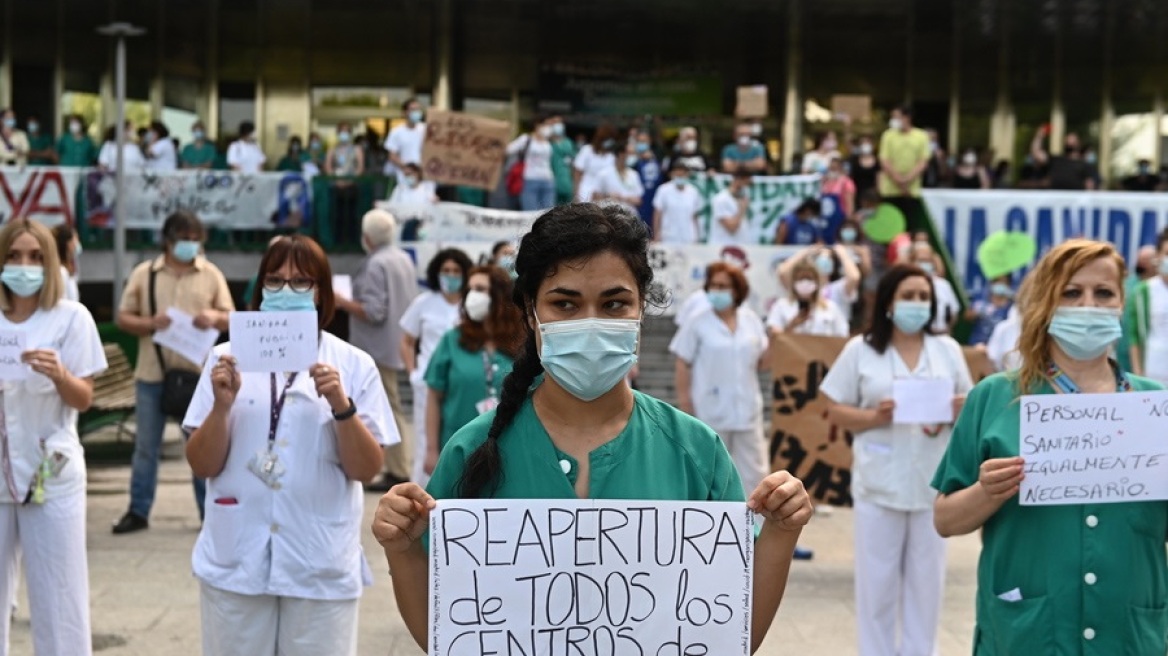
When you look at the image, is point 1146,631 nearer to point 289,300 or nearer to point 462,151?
point 289,300

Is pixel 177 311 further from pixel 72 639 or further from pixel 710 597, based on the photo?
pixel 710 597

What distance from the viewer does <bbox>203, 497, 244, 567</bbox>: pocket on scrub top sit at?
4.89 m

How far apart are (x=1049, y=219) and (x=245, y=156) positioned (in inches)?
453

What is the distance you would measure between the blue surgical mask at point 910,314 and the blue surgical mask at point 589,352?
408 cm

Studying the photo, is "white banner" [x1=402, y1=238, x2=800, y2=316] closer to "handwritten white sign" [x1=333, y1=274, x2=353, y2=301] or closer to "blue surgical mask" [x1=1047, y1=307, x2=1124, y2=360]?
"handwritten white sign" [x1=333, y1=274, x2=353, y2=301]

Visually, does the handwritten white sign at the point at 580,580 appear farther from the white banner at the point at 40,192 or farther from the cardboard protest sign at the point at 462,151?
the white banner at the point at 40,192

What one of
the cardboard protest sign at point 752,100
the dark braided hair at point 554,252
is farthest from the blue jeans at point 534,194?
the dark braided hair at point 554,252

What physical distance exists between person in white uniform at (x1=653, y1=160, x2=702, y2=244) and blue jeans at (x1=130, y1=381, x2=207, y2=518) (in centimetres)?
926

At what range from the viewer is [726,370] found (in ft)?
32.0

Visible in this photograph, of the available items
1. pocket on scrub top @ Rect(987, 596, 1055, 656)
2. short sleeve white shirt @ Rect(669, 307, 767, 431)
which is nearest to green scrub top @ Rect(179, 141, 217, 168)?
short sleeve white shirt @ Rect(669, 307, 767, 431)

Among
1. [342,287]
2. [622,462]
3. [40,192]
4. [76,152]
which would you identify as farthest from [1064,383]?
[76,152]

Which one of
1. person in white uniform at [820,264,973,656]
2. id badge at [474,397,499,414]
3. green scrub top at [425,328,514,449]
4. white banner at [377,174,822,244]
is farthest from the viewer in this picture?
white banner at [377,174,822,244]

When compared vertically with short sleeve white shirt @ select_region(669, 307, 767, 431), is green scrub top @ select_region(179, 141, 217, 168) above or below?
above

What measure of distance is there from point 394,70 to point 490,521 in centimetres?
2850
